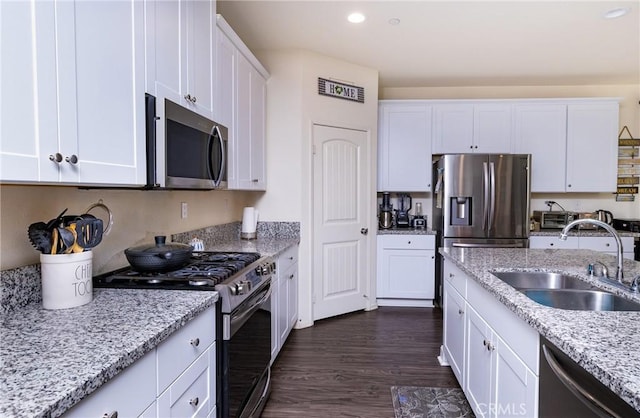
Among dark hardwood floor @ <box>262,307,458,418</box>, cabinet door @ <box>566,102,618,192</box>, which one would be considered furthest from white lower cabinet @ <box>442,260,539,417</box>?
cabinet door @ <box>566,102,618,192</box>

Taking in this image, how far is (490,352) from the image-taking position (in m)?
1.68

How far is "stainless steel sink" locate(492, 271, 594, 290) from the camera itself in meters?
1.87

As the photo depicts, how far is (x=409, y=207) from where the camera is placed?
4.64 m

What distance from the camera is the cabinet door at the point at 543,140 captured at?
4215 mm

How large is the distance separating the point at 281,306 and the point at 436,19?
2.49 metres

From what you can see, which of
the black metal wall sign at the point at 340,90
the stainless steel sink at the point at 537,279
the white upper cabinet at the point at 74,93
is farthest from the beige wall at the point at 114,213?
the stainless steel sink at the point at 537,279

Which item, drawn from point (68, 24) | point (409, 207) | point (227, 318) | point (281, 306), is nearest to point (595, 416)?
point (227, 318)

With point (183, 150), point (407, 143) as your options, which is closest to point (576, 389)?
point (183, 150)

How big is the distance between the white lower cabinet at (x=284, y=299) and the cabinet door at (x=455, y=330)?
1200mm

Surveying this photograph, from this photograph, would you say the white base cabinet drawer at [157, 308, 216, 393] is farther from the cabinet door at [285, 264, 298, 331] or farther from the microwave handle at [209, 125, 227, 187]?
the cabinet door at [285, 264, 298, 331]

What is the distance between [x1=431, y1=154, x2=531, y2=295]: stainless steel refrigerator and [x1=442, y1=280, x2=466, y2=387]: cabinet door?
149 centimetres

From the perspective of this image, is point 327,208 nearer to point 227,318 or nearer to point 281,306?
point 281,306

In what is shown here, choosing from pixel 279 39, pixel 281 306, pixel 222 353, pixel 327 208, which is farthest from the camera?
pixel 327 208

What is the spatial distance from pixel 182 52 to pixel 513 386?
2.05 meters
